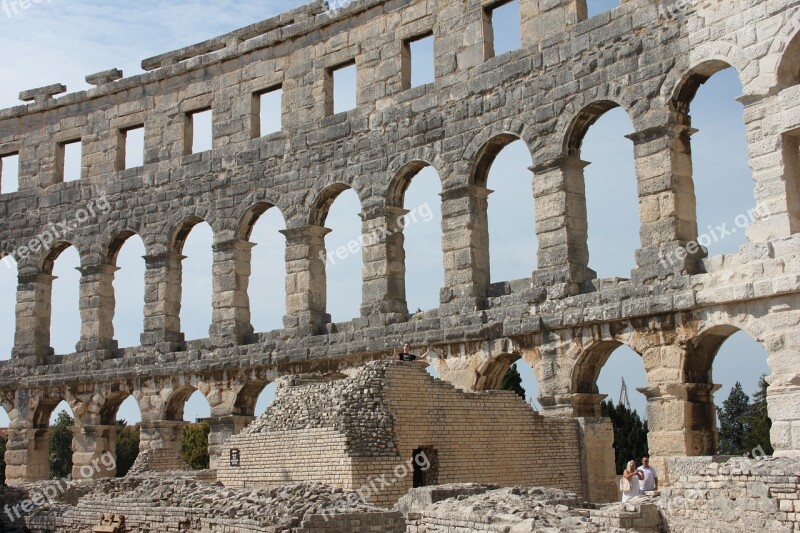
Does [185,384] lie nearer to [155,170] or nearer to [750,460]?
[155,170]

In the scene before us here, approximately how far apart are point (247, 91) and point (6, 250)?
Result: 8037 mm

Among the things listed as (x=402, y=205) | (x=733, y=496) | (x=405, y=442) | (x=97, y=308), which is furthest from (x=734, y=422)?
(x=733, y=496)

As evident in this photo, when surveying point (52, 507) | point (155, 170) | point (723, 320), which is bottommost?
point (52, 507)

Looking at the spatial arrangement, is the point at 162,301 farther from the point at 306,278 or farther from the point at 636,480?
the point at 636,480

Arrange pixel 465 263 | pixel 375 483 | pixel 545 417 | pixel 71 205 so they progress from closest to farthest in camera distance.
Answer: pixel 375 483, pixel 545 417, pixel 465 263, pixel 71 205

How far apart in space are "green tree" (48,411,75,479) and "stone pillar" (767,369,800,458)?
36.0 m

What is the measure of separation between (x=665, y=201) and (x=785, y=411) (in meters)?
3.78

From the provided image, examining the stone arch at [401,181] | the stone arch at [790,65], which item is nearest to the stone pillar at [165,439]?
the stone arch at [401,181]

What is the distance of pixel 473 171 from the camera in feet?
62.8

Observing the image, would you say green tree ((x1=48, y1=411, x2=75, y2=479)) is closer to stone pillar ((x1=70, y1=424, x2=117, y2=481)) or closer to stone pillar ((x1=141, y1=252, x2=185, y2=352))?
stone pillar ((x1=70, y1=424, x2=117, y2=481))

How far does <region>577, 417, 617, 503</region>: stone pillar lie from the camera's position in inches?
647

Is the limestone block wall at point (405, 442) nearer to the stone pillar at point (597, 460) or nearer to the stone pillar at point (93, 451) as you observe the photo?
the stone pillar at point (597, 460)

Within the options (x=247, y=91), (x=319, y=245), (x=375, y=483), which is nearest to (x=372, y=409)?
(x=375, y=483)

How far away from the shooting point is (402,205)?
67.6ft
